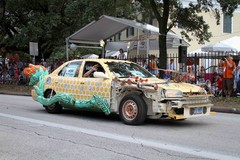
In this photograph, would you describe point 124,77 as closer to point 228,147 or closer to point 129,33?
point 228,147

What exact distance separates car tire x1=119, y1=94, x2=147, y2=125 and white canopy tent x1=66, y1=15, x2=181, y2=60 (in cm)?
1048

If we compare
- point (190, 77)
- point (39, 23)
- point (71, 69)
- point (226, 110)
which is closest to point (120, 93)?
point (71, 69)

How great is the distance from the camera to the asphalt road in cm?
638

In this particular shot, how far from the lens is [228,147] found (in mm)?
6926

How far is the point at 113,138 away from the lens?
7.65 metres

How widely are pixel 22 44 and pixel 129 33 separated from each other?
12.9 m

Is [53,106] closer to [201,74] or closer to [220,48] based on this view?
[201,74]

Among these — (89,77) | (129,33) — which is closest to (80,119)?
(89,77)

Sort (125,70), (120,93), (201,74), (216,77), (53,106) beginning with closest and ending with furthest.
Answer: (120,93) < (125,70) < (53,106) < (216,77) < (201,74)

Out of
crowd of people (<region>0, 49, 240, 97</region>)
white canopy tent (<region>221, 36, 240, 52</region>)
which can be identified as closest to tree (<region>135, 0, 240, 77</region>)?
crowd of people (<region>0, 49, 240, 97</region>)

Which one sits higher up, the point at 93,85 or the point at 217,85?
the point at 93,85

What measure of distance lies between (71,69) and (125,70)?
1.69m

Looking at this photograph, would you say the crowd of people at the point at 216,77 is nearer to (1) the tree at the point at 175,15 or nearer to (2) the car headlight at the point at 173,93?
(1) the tree at the point at 175,15

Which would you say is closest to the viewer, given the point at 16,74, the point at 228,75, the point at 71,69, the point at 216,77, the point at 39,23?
the point at 71,69
